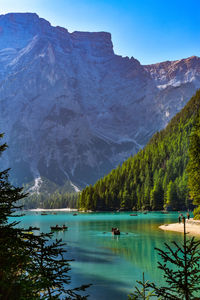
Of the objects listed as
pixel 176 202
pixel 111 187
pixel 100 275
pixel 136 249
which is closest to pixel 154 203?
pixel 176 202

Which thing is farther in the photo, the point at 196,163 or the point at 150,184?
the point at 150,184

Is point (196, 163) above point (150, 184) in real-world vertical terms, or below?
above

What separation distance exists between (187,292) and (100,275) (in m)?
26.3

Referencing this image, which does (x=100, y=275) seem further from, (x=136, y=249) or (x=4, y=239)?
(x=4, y=239)

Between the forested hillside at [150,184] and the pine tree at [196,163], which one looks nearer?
the pine tree at [196,163]

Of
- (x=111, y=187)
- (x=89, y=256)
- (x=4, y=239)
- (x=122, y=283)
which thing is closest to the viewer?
(x=4, y=239)

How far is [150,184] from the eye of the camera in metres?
177

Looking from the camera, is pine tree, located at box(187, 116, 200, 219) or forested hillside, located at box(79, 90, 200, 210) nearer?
pine tree, located at box(187, 116, 200, 219)

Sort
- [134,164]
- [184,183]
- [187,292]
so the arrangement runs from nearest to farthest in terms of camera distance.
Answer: [187,292] → [184,183] → [134,164]

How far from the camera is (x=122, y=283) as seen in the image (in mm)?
28297

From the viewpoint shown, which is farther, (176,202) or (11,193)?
(176,202)

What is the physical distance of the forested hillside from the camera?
156m

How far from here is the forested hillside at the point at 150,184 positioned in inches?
6142

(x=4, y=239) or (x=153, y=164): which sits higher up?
(x=153, y=164)
